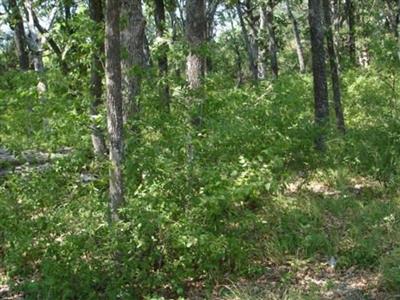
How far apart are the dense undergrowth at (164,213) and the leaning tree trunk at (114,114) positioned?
0.13m

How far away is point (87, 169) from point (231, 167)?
183 centimetres

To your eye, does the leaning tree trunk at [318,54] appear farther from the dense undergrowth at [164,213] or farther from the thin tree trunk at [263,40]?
the thin tree trunk at [263,40]

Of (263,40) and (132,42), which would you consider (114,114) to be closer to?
(132,42)

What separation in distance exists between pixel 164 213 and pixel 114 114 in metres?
1.27

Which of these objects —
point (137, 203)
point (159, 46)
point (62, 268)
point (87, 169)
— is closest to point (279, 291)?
point (137, 203)

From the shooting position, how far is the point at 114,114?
18.7 ft

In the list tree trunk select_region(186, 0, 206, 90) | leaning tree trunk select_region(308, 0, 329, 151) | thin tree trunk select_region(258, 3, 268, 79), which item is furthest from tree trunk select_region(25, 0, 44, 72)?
thin tree trunk select_region(258, 3, 268, 79)

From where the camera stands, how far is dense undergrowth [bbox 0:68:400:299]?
17.5ft

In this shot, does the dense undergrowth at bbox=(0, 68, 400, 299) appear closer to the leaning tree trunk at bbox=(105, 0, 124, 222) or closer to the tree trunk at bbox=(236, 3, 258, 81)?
the leaning tree trunk at bbox=(105, 0, 124, 222)

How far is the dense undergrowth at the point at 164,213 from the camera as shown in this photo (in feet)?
17.5

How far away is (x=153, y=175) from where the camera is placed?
564 centimetres

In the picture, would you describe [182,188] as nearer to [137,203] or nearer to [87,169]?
[137,203]

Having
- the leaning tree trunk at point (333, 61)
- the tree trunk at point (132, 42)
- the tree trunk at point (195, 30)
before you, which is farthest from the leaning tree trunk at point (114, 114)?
the leaning tree trunk at point (333, 61)

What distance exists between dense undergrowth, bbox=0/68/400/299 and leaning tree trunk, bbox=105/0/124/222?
0.43 feet
